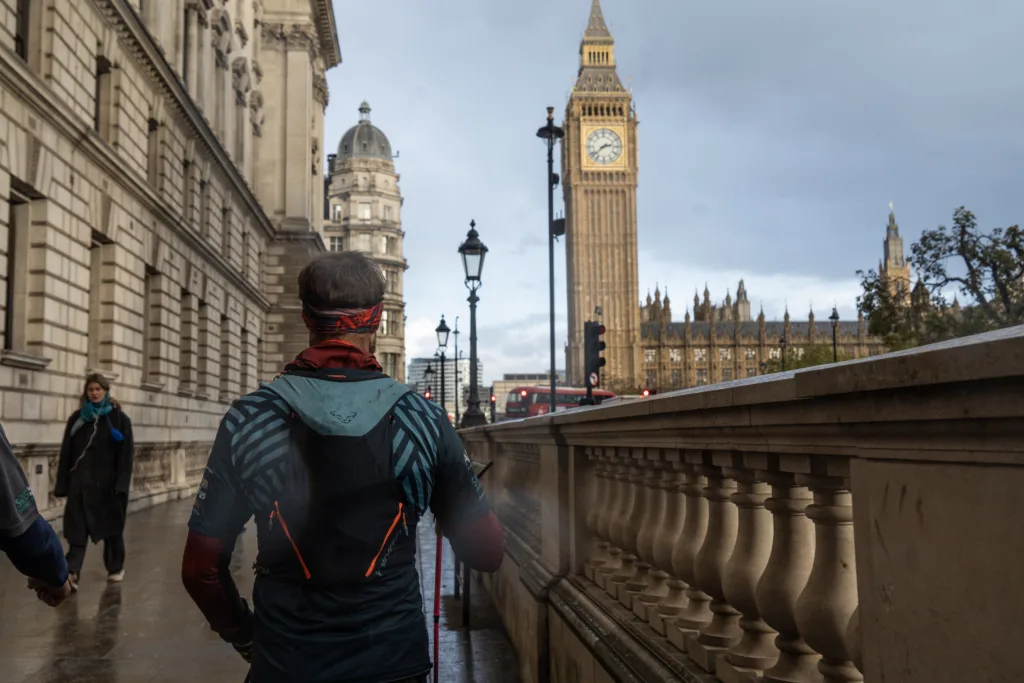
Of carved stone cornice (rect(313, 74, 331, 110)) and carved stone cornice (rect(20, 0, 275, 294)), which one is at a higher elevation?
carved stone cornice (rect(313, 74, 331, 110))

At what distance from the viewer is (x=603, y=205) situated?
133m

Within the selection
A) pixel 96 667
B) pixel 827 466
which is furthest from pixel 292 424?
pixel 96 667

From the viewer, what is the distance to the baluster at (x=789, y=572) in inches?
96.3

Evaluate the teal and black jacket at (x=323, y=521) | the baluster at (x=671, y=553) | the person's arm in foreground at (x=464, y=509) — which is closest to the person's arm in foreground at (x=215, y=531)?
the teal and black jacket at (x=323, y=521)

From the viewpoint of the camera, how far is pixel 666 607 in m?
3.46

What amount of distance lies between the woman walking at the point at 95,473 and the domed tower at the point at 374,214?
274ft

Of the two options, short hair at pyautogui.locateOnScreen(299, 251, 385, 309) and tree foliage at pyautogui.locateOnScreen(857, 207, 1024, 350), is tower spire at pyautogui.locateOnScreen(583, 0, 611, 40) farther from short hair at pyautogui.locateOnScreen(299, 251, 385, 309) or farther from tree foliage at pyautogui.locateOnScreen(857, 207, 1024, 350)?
short hair at pyautogui.locateOnScreen(299, 251, 385, 309)

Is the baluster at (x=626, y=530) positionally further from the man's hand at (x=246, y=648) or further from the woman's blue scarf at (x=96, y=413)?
the woman's blue scarf at (x=96, y=413)

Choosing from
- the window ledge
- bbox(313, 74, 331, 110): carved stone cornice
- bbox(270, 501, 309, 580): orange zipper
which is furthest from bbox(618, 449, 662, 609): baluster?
bbox(313, 74, 331, 110): carved stone cornice

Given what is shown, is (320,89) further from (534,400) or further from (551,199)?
(551,199)

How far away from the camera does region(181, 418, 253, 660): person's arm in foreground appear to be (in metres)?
2.40

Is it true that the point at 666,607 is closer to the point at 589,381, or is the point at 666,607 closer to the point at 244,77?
the point at 589,381

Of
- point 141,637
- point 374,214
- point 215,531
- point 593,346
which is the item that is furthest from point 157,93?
point 374,214

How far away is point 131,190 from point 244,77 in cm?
1511
